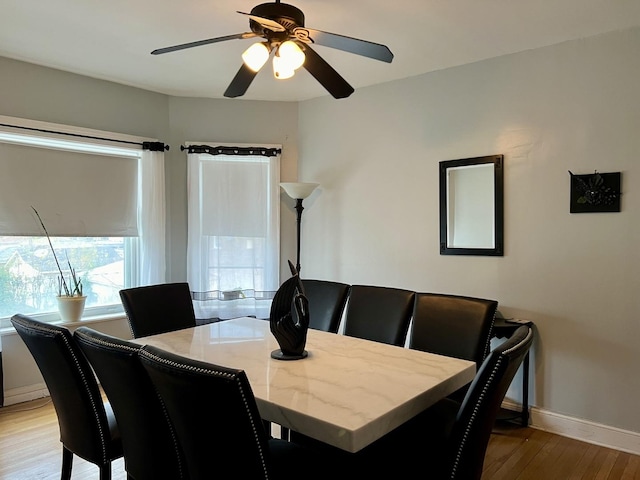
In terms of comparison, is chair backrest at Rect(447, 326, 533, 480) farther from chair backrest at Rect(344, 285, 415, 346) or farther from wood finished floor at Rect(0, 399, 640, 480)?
wood finished floor at Rect(0, 399, 640, 480)

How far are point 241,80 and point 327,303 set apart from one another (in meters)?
1.41

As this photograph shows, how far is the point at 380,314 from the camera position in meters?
2.71

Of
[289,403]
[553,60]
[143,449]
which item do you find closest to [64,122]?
[143,449]

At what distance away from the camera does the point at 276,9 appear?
6.48 ft

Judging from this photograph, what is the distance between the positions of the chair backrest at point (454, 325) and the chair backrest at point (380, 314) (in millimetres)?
79

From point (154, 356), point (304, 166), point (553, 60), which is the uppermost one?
point (553, 60)

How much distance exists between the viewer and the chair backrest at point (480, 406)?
1.40m

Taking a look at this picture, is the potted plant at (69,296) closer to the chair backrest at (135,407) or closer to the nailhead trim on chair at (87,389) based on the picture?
the nailhead trim on chair at (87,389)

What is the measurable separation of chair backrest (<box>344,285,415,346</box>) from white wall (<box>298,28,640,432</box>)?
1.00 meters

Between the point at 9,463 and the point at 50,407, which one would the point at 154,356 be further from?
the point at 50,407

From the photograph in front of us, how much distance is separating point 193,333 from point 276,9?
166 cm

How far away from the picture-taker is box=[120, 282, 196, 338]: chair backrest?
2.69 metres

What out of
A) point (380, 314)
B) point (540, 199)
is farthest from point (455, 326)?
point (540, 199)

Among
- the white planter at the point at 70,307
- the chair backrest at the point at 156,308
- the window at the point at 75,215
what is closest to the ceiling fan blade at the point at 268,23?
the chair backrest at the point at 156,308
